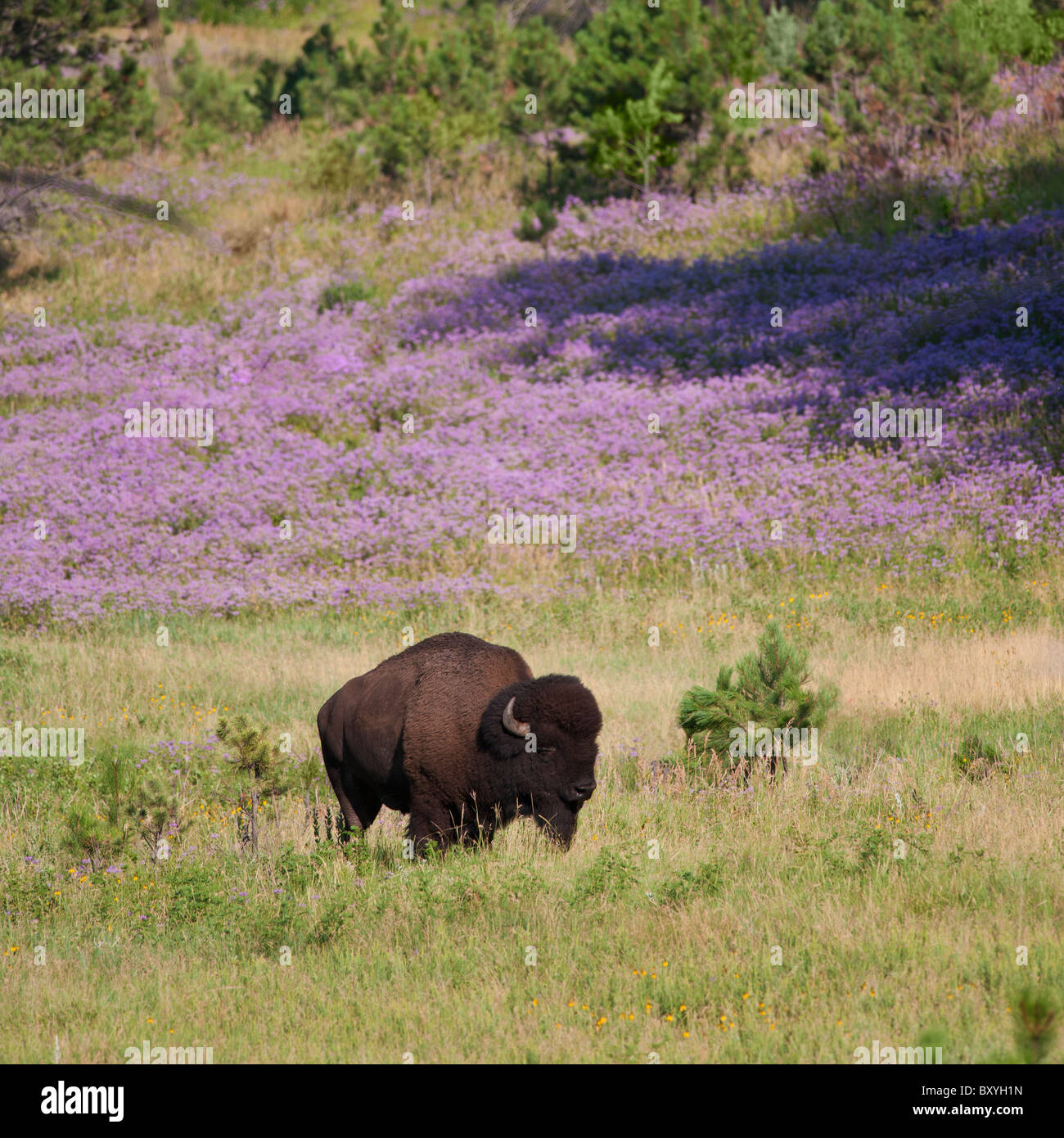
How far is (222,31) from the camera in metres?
58.0

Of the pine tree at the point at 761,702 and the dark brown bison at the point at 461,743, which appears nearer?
the dark brown bison at the point at 461,743

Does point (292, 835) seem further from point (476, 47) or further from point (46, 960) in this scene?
point (476, 47)

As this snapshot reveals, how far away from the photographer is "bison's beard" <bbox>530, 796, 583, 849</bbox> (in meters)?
7.53

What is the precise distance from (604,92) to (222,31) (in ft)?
110

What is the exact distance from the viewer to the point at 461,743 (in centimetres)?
773

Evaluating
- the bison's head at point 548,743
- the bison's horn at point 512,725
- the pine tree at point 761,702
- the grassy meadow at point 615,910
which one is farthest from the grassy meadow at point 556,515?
the bison's horn at point 512,725
